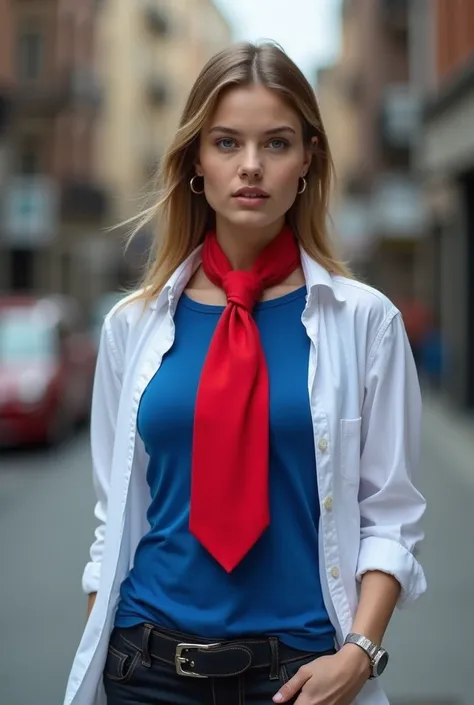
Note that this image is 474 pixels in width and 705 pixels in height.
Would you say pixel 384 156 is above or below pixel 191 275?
above

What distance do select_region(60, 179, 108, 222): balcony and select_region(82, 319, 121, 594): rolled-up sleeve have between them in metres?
37.9

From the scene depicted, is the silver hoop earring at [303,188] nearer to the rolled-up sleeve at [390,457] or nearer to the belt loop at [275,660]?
the rolled-up sleeve at [390,457]

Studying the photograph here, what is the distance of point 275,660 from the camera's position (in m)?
2.17

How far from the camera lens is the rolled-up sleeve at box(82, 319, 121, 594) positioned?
8.25ft

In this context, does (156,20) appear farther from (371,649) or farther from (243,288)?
(371,649)

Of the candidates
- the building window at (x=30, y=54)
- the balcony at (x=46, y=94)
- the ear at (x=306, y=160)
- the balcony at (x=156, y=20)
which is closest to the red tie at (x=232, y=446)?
the ear at (x=306, y=160)

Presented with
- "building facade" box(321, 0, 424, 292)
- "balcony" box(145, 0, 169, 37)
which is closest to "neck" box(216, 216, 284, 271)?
"building facade" box(321, 0, 424, 292)

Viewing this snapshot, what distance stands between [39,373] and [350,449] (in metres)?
12.5

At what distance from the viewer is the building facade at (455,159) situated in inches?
723

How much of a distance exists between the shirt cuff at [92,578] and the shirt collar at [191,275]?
544mm

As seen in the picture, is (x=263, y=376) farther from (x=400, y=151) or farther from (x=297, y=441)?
(x=400, y=151)

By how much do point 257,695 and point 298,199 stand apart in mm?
980

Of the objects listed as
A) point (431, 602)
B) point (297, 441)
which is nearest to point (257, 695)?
point (297, 441)

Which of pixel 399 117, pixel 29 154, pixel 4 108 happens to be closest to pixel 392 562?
pixel 4 108
